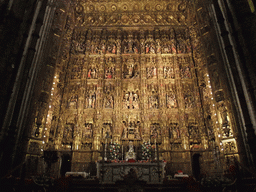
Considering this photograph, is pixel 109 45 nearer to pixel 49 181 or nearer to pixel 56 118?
pixel 56 118

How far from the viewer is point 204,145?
1186cm

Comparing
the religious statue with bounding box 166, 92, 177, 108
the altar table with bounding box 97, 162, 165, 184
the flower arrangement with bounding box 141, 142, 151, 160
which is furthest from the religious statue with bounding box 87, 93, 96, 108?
the religious statue with bounding box 166, 92, 177, 108

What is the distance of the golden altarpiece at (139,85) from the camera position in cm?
1145

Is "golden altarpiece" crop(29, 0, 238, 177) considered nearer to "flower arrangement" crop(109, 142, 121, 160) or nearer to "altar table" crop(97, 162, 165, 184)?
"flower arrangement" crop(109, 142, 121, 160)

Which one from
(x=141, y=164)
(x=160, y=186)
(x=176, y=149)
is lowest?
(x=160, y=186)

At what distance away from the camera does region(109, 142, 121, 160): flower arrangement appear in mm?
11312

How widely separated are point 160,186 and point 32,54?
808 cm

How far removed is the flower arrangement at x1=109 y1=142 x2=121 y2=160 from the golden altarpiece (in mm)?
629

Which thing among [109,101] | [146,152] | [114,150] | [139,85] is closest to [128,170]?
[114,150]

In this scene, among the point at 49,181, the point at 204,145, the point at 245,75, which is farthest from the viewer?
the point at 204,145

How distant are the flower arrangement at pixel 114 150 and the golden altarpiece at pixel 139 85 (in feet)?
2.06

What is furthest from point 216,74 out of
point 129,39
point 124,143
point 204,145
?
point 129,39

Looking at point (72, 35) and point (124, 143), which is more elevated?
point (72, 35)

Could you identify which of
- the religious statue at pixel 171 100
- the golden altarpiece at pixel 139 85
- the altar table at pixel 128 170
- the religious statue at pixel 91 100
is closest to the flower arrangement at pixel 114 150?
the golden altarpiece at pixel 139 85
